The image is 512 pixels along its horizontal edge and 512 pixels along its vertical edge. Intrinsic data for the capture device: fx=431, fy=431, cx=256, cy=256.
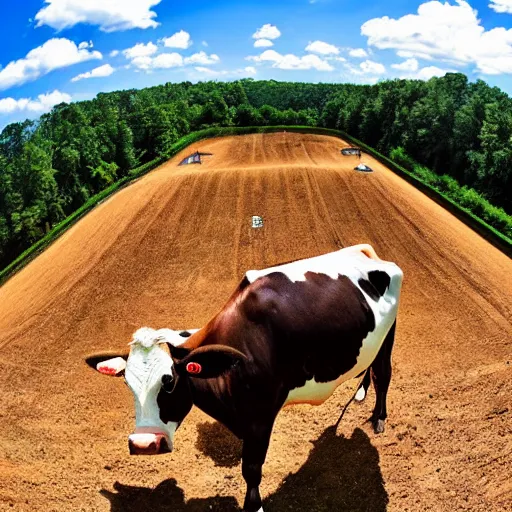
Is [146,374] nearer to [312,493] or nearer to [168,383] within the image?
[168,383]

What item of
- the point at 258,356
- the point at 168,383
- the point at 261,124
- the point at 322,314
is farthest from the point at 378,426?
the point at 261,124

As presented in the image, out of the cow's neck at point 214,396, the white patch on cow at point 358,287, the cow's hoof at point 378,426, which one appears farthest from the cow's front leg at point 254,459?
the cow's hoof at point 378,426

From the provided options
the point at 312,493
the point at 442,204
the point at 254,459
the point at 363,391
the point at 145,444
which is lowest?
the point at 312,493

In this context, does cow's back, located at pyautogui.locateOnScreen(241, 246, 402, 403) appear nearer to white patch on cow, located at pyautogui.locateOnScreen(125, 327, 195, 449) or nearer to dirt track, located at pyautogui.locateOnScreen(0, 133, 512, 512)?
white patch on cow, located at pyautogui.locateOnScreen(125, 327, 195, 449)

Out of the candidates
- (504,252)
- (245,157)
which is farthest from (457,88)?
(504,252)

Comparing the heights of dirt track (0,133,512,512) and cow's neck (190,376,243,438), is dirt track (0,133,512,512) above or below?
below

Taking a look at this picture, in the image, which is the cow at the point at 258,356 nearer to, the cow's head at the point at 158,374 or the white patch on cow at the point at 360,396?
the cow's head at the point at 158,374

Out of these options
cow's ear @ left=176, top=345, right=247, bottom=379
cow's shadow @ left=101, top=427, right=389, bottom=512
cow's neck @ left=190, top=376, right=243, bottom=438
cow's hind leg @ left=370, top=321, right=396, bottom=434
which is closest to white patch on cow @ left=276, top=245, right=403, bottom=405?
cow's hind leg @ left=370, top=321, right=396, bottom=434
